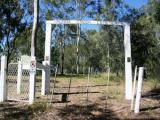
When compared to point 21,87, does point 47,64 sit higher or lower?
higher

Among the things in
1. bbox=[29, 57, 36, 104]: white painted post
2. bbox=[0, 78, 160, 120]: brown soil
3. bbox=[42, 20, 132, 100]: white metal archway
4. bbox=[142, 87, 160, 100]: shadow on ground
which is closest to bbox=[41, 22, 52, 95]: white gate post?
bbox=[42, 20, 132, 100]: white metal archway

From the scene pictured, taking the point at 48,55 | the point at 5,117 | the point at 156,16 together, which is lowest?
the point at 5,117

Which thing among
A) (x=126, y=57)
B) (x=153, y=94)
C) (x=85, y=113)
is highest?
(x=126, y=57)

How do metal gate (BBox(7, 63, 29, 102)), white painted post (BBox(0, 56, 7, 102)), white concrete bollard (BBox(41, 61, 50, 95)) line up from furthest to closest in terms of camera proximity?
white concrete bollard (BBox(41, 61, 50, 95)) < metal gate (BBox(7, 63, 29, 102)) < white painted post (BBox(0, 56, 7, 102))

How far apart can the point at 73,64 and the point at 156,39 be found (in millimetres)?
44739

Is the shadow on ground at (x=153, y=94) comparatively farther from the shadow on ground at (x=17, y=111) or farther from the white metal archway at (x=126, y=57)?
the shadow on ground at (x=17, y=111)

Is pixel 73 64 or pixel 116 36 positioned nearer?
pixel 116 36

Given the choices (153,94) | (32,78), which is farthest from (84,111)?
(153,94)

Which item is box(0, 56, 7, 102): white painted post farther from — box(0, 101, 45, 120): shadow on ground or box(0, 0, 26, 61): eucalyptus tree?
box(0, 0, 26, 61): eucalyptus tree

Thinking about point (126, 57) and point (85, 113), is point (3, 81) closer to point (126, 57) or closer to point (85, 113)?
point (85, 113)

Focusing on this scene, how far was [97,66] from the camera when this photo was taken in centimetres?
7850

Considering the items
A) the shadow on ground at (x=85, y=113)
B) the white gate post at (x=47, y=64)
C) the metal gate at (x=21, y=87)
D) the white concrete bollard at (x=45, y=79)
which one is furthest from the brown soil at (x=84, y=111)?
the white gate post at (x=47, y=64)

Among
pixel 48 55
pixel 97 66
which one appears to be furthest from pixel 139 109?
pixel 97 66

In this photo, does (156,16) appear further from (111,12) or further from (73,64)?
(73,64)
